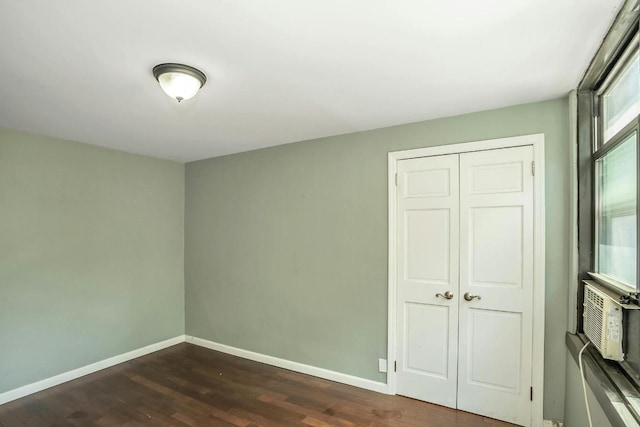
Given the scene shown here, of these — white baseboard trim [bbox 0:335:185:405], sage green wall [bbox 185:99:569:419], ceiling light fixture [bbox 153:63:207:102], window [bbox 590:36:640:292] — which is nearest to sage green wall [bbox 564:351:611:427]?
sage green wall [bbox 185:99:569:419]

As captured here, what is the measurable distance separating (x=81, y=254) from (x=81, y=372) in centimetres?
121

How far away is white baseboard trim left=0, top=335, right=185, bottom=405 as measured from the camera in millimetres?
3025

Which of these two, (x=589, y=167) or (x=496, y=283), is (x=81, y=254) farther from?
(x=589, y=167)

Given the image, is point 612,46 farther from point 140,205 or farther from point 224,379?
point 140,205

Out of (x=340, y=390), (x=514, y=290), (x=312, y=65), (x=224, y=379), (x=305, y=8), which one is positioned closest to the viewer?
(x=305, y=8)

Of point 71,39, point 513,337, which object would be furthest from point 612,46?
point 71,39

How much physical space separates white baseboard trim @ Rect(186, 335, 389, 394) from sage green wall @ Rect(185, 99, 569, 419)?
58 mm

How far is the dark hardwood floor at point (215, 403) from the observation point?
2643mm

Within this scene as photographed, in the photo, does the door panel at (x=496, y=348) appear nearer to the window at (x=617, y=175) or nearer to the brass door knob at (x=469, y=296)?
the brass door knob at (x=469, y=296)

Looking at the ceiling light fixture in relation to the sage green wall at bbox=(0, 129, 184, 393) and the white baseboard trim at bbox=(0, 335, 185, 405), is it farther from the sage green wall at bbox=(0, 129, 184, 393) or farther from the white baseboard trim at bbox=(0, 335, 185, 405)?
the white baseboard trim at bbox=(0, 335, 185, 405)

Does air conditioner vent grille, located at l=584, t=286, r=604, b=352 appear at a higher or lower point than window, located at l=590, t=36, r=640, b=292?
lower

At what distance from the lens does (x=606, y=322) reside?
5.60 feet

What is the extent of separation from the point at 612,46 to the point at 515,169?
104cm

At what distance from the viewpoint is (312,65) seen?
6.35ft
